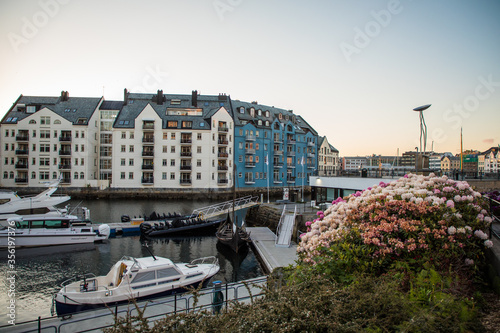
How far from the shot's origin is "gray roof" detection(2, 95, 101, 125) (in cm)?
6412

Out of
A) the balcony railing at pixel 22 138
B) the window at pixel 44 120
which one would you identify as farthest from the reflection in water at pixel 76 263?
the balcony railing at pixel 22 138

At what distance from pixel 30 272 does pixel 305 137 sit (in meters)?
66.4

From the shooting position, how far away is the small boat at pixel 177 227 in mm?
30984

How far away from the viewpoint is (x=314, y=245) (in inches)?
362

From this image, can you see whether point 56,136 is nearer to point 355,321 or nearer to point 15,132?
point 15,132

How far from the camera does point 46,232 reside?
26.5 metres

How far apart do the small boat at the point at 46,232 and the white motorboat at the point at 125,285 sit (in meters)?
13.4

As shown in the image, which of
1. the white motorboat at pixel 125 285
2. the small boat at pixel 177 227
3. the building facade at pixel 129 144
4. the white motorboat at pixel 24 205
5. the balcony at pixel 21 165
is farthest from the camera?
the building facade at pixel 129 144

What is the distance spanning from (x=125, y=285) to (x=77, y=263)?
34.6ft

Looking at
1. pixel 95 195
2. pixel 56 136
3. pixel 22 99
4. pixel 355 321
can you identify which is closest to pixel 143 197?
pixel 95 195

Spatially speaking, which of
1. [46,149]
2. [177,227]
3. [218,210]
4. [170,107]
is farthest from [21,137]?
[177,227]

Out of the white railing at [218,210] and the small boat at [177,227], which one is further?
the white railing at [218,210]

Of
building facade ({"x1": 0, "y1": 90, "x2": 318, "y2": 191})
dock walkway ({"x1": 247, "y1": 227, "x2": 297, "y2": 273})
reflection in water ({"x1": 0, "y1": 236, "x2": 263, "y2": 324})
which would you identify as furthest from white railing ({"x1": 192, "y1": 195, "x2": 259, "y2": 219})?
building facade ({"x1": 0, "y1": 90, "x2": 318, "y2": 191})

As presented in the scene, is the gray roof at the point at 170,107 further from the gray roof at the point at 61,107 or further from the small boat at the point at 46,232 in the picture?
the small boat at the point at 46,232
